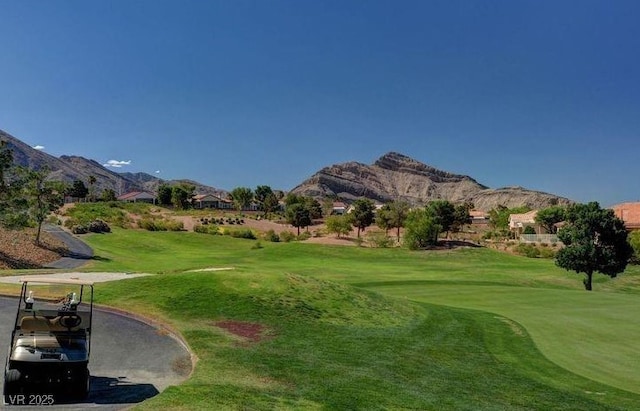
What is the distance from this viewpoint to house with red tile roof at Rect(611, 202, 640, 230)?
3947 inches

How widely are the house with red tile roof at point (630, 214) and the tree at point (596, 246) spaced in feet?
170

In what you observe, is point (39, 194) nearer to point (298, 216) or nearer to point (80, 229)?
point (80, 229)

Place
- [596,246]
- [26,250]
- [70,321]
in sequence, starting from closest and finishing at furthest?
1. [70,321]
2. [26,250]
3. [596,246]

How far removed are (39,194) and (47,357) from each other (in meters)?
52.2

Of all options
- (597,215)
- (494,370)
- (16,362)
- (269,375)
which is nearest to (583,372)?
(494,370)

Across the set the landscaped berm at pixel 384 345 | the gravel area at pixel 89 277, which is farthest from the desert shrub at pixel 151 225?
the landscaped berm at pixel 384 345

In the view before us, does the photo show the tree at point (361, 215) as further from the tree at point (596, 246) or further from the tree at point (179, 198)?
the tree at point (596, 246)

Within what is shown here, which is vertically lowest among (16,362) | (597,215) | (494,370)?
(494,370)

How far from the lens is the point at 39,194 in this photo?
191 ft

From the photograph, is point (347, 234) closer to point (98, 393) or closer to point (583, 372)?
point (583, 372)

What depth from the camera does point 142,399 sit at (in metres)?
12.9

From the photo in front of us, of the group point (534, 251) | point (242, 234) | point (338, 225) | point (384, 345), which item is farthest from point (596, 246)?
point (242, 234)

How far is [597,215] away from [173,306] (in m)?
44.0

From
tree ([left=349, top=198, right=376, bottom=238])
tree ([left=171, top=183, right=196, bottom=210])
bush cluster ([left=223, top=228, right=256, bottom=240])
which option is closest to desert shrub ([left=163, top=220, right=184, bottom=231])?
bush cluster ([left=223, top=228, right=256, bottom=240])
